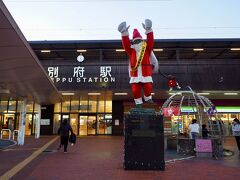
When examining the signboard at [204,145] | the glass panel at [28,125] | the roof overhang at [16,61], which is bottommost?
the signboard at [204,145]

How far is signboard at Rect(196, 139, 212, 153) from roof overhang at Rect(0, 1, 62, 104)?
752cm

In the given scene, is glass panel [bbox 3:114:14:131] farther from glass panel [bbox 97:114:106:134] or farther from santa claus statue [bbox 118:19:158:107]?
santa claus statue [bbox 118:19:158:107]

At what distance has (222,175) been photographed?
846 cm

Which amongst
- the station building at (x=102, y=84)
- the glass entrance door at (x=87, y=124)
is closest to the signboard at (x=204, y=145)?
the station building at (x=102, y=84)

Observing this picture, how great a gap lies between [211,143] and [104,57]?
22.3 m

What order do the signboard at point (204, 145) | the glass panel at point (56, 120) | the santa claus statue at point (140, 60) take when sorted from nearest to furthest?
the santa claus statue at point (140, 60)
the signboard at point (204, 145)
the glass panel at point (56, 120)

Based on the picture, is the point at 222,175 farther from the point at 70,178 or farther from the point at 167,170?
the point at 70,178

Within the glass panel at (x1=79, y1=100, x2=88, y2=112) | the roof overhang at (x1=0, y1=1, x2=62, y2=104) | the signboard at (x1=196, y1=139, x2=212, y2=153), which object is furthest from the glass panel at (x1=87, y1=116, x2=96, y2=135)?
the signboard at (x1=196, y1=139, x2=212, y2=153)

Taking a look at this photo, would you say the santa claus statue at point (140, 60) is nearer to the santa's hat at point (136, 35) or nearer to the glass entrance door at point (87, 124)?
the santa's hat at point (136, 35)

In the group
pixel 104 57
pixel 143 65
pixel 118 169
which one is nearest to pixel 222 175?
pixel 118 169

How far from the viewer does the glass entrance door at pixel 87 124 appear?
3020cm

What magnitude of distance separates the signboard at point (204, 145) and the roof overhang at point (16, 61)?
7.52 meters

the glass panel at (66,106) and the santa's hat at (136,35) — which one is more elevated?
the santa's hat at (136,35)

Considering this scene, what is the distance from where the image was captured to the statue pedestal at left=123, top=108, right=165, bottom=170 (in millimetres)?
9078
